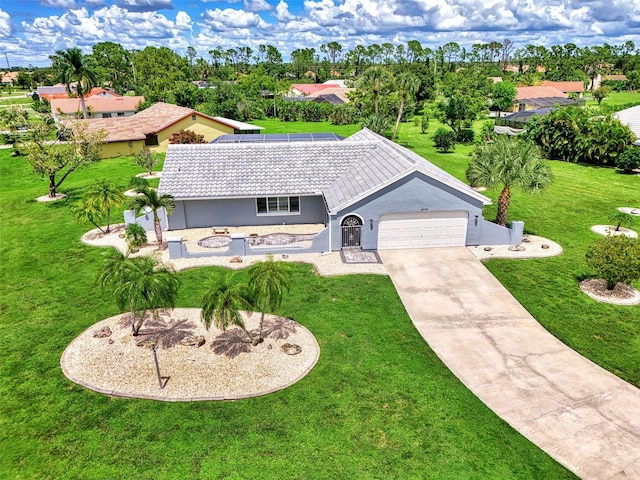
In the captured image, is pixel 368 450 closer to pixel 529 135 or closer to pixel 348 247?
pixel 348 247

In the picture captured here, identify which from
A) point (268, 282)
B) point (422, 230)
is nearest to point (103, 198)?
point (268, 282)

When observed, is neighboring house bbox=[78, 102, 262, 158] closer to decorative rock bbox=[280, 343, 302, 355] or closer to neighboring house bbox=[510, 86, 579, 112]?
decorative rock bbox=[280, 343, 302, 355]

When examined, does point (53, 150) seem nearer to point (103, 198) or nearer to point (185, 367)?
point (103, 198)

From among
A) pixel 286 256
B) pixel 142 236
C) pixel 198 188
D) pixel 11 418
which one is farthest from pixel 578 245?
pixel 11 418

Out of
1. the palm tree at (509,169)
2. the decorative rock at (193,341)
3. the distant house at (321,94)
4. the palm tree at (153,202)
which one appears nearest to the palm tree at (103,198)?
the palm tree at (153,202)

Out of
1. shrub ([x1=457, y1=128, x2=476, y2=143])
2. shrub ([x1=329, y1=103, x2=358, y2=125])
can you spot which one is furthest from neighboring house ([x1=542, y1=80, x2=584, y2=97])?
shrub ([x1=457, y1=128, x2=476, y2=143])

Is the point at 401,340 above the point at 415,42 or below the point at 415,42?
below
